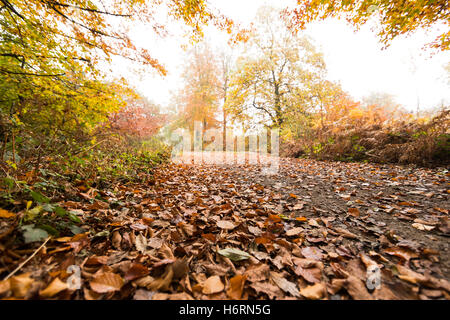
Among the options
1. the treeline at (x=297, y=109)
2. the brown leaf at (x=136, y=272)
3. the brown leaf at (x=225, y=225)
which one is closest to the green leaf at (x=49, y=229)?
the brown leaf at (x=136, y=272)

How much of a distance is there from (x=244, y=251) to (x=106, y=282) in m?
0.81

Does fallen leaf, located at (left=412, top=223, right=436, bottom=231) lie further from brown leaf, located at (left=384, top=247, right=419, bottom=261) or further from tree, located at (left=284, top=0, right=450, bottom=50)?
tree, located at (left=284, top=0, right=450, bottom=50)

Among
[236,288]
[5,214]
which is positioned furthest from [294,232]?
[5,214]

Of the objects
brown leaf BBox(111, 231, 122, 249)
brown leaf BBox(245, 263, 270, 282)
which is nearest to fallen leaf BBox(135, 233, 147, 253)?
brown leaf BBox(111, 231, 122, 249)

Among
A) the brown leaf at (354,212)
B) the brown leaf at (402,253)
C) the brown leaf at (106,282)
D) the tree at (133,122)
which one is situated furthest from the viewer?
the tree at (133,122)

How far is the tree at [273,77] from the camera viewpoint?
10.2 metres

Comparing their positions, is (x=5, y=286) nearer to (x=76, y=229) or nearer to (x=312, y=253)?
(x=76, y=229)

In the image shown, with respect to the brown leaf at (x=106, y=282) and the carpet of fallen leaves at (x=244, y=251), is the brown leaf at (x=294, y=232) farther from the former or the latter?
the brown leaf at (x=106, y=282)

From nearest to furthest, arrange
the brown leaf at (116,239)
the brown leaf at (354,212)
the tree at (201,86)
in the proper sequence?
1. the brown leaf at (116,239)
2. the brown leaf at (354,212)
3. the tree at (201,86)

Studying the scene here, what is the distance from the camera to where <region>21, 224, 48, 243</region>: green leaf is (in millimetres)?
854

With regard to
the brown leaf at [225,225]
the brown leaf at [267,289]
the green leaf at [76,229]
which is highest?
the green leaf at [76,229]

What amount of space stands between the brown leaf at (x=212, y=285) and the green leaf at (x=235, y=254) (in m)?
0.18

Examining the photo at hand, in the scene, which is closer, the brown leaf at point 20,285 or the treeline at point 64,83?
the brown leaf at point 20,285

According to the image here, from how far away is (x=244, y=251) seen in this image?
1165 mm
